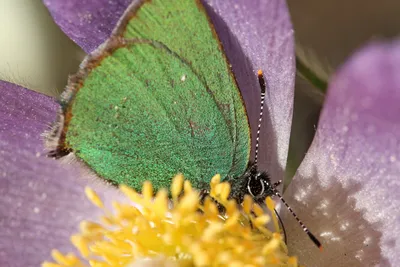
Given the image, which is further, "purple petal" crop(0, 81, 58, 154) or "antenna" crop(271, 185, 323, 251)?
"purple petal" crop(0, 81, 58, 154)

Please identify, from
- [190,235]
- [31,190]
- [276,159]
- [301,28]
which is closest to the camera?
[190,235]

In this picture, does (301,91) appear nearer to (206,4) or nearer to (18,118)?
(206,4)

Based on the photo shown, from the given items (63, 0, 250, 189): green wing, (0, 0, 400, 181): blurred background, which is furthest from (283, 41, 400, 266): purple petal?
(0, 0, 400, 181): blurred background

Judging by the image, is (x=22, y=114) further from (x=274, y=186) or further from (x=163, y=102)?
(x=274, y=186)

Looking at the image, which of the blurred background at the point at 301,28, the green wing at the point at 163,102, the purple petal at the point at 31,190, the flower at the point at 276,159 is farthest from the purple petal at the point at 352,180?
the blurred background at the point at 301,28

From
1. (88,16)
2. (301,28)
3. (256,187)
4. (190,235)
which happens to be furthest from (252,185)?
(301,28)

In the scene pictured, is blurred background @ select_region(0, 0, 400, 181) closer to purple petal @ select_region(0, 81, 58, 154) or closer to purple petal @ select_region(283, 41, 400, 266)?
purple petal @ select_region(0, 81, 58, 154)
